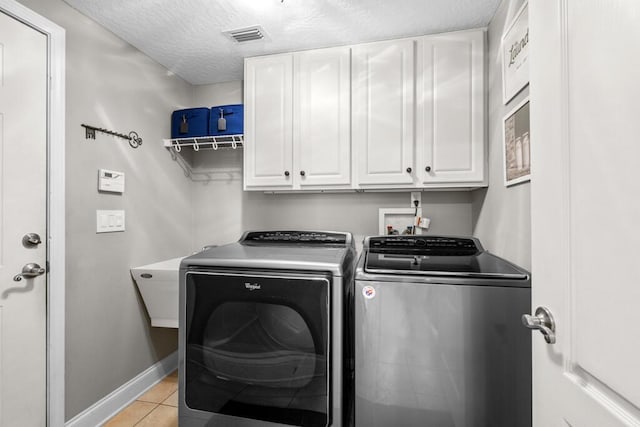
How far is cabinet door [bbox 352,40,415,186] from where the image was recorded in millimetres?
1880

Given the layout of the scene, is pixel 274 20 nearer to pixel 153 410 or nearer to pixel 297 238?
pixel 297 238

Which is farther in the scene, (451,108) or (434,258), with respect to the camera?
(451,108)

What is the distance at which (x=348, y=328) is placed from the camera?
1476 mm

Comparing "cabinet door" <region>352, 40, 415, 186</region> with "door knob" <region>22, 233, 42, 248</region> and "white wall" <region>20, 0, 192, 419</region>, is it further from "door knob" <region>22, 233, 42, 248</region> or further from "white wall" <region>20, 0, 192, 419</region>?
"door knob" <region>22, 233, 42, 248</region>

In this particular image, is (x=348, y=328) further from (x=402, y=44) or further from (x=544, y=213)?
(x=402, y=44)

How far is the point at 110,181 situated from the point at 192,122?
0.75 meters

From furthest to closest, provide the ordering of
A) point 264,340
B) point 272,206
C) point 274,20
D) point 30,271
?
1. point 272,206
2. point 274,20
3. point 30,271
4. point 264,340

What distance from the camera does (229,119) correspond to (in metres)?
2.29

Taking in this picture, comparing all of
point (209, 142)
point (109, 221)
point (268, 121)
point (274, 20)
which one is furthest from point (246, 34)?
point (109, 221)

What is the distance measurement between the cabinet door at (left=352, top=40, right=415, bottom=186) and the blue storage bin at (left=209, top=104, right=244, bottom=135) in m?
0.85

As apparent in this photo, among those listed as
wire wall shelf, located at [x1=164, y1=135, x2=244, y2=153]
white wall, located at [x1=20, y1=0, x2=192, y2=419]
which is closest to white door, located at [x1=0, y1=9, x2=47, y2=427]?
white wall, located at [x1=20, y1=0, x2=192, y2=419]

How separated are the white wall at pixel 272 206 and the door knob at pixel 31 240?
119cm

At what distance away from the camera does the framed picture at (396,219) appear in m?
2.20

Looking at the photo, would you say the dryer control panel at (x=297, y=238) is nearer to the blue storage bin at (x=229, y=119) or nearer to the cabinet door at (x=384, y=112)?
the cabinet door at (x=384, y=112)
